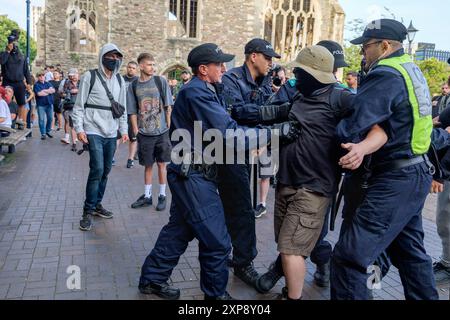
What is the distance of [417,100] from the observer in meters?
2.86

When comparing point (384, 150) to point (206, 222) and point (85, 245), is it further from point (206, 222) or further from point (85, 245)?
point (85, 245)

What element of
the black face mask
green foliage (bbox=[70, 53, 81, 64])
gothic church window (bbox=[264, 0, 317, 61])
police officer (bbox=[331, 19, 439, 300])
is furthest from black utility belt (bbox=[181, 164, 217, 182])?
gothic church window (bbox=[264, 0, 317, 61])

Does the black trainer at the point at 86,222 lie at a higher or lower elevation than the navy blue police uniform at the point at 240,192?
lower

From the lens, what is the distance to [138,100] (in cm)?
665

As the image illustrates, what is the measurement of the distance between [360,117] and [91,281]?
2.66 m

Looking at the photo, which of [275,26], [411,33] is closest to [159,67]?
[275,26]

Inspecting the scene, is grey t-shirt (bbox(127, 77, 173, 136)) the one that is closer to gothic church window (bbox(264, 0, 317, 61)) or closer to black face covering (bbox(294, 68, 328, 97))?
black face covering (bbox(294, 68, 328, 97))

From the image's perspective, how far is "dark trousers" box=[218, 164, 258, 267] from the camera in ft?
12.9

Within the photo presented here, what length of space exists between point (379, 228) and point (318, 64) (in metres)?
1.25

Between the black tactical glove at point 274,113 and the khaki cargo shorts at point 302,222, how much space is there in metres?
0.56

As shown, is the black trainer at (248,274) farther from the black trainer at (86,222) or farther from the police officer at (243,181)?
the black trainer at (86,222)

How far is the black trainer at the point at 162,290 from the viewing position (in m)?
3.60

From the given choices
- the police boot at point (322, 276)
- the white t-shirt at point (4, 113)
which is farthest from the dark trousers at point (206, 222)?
the white t-shirt at point (4, 113)

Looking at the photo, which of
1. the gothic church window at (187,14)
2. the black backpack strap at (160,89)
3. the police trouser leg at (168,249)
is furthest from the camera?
the gothic church window at (187,14)
